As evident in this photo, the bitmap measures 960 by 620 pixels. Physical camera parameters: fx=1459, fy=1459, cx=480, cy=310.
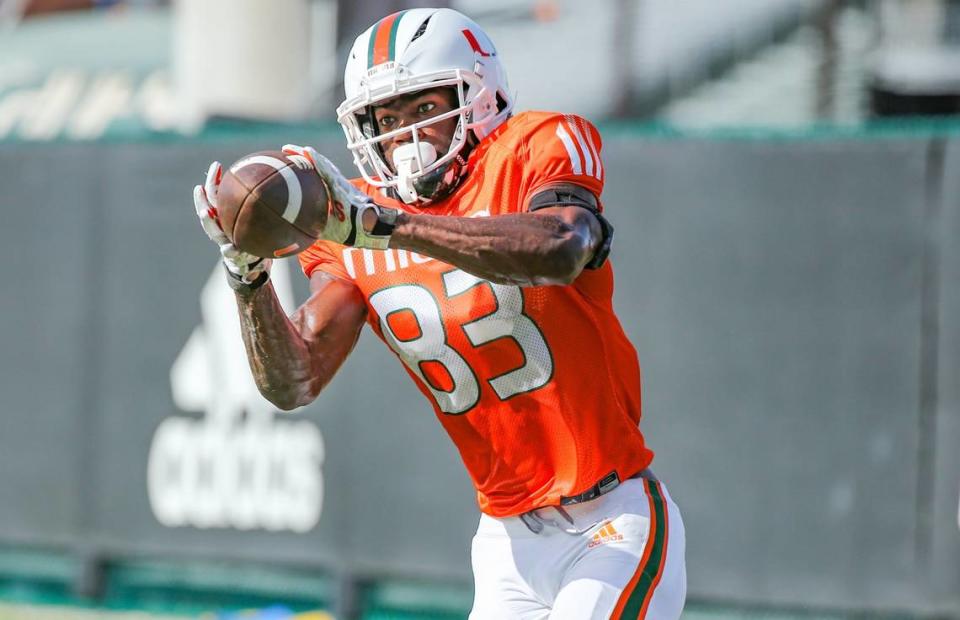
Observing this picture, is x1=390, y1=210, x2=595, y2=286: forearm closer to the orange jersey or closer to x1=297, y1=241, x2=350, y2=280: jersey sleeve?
the orange jersey

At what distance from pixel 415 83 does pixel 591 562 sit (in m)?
1.26

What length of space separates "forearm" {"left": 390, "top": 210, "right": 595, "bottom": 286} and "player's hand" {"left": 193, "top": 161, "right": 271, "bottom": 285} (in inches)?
15.8

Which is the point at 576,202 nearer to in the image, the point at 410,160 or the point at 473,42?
the point at 410,160

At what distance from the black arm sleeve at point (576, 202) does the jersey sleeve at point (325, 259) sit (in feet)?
2.37

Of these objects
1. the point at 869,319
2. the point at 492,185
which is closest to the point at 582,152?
the point at 492,185

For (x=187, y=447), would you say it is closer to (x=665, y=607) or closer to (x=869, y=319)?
A: (x=869, y=319)

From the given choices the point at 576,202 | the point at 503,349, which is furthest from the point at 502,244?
the point at 503,349

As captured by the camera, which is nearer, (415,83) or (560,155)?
(560,155)

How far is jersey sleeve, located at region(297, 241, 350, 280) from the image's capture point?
391 centimetres

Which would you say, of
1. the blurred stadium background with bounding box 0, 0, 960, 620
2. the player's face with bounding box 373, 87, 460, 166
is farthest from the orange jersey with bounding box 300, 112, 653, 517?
the blurred stadium background with bounding box 0, 0, 960, 620

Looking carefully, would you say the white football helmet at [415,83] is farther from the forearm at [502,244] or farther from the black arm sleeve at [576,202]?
the forearm at [502,244]

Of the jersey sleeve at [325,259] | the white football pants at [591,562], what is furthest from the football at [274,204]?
the white football pants at [591,562]

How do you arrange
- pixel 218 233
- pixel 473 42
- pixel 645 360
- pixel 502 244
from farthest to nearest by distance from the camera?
pixel 645 360, pixel 473 42, pixel 218 233, pixel 502 244

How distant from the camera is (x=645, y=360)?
6484mm
